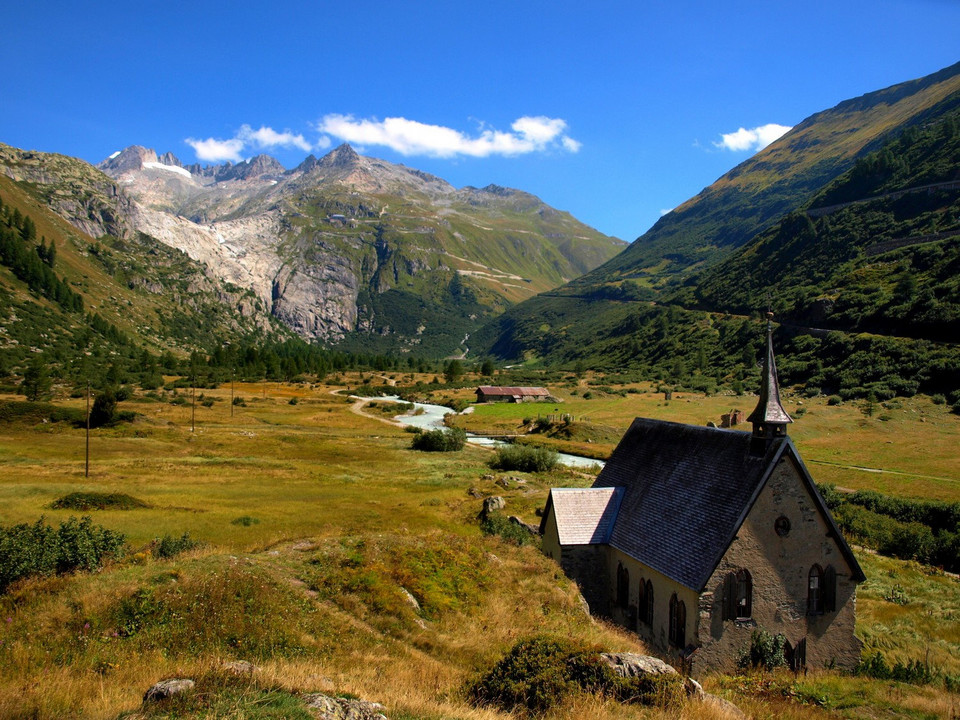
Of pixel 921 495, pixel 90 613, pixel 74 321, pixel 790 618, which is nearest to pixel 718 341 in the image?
pixel 921 495

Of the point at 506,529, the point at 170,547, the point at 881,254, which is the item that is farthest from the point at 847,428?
the point at 881,254

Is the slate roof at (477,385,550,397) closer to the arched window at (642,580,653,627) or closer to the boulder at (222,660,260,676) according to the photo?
the arched window at (642,580,653,627)

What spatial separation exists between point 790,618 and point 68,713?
75.4 ft

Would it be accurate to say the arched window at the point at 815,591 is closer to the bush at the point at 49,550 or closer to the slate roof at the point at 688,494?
the slate roof at the point at 688,494

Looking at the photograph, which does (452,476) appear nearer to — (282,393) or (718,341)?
(282,393)

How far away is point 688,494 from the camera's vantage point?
24953 mm

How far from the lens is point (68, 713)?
955 centimetres

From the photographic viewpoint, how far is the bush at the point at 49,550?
1686cm

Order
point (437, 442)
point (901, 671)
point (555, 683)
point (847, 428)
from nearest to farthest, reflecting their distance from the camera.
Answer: point (555, 683) → point (901, 671) → point (847, 428) → point (437, 442)

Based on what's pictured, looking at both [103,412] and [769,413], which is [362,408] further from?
[769,413]

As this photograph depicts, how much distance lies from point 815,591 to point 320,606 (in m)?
18.8

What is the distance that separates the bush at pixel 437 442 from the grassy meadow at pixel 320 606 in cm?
2597

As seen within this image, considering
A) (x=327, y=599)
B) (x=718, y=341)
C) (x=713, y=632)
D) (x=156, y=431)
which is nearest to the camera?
(x=327, y=599)

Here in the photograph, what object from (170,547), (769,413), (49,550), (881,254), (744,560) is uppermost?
(881,254)
